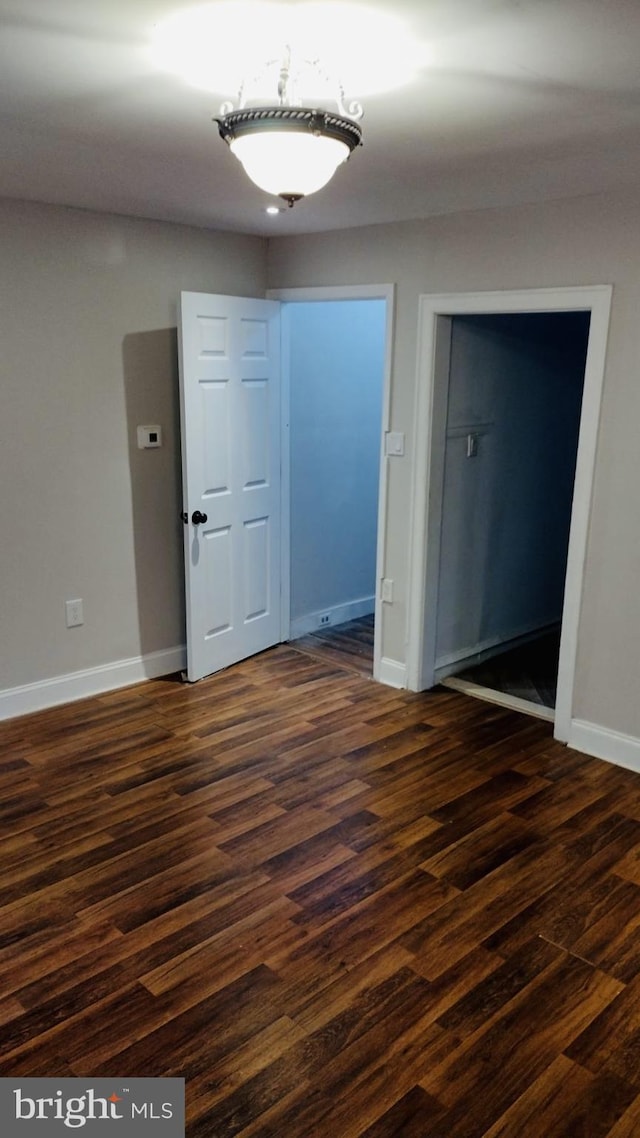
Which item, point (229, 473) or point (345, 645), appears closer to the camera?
point (229, 473)

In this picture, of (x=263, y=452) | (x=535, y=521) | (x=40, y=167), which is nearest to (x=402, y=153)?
(x=40, y=167)

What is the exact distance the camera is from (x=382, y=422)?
4.11 metres

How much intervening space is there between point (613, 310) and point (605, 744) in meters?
1.78

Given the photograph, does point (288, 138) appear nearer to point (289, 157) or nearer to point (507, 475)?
point (289, 157)

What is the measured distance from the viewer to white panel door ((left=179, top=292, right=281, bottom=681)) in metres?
4.01

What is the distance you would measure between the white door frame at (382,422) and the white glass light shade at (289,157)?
2.18 meters

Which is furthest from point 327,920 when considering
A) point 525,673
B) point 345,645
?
point 345,645

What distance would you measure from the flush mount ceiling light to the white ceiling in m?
0.17

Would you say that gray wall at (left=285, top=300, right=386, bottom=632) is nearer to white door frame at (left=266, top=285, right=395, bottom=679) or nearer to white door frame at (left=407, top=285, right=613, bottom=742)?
white door frame at (left=266, top=285, right=395, bottom=679)

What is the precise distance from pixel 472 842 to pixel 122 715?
181cm

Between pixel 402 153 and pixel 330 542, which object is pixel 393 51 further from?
pixel 330 542
